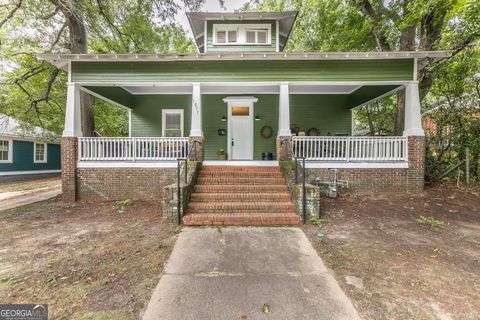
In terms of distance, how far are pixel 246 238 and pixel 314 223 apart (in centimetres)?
159

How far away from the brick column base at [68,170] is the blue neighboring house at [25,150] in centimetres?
676

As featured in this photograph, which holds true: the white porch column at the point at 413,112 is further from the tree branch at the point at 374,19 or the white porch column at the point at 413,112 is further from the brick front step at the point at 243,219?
the brick front step at the point at 243,219

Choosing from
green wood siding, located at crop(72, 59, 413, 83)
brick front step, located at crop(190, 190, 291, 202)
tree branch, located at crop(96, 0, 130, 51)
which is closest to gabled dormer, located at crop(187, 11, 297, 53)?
green wood siding, located at crop(72, 59, 413, 83)

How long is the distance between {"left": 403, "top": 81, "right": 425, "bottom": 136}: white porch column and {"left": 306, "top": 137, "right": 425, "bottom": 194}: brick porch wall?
21 centimetres

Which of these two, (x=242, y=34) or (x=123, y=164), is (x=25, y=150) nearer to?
(x=123, y=164)

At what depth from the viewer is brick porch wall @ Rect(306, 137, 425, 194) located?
6.17 m

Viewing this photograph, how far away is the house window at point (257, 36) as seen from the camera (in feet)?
29.6

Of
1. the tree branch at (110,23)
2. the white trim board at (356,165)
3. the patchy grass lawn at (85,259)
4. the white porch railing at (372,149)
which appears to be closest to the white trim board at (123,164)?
the patchy grass lawn at (85,259)

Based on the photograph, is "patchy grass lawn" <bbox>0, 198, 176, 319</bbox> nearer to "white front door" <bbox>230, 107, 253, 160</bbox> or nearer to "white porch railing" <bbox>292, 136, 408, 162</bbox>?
"white front door" <bbox>230, 107, 253, 160</bbox>

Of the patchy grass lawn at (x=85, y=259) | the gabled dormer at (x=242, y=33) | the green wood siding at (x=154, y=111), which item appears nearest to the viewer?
the patchy grass lawn at (x=85, y=259)

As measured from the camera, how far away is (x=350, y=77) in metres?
6.50

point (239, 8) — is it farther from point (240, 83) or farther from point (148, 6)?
point (240, 83)

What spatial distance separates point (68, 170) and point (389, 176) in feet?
30.9

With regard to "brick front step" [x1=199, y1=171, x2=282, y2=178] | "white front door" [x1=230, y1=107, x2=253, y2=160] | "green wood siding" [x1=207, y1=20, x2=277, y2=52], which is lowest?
"brick front step" [x1=199, y1=171, x2=282, y2=178]
